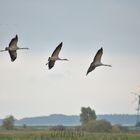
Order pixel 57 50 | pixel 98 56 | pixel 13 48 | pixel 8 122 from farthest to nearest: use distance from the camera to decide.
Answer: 1. pixel 8 122
2. pixel 98 56
3. pixel 57 50
4. pixel 13 48

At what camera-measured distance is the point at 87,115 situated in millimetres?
122062

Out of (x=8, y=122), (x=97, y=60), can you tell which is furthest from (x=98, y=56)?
(x=8, y=122)

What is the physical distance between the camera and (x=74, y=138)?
53.2 m

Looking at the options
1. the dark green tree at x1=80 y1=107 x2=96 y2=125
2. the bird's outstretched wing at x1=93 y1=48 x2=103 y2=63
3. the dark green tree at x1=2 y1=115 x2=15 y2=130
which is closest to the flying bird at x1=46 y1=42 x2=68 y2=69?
the bird's outstretched wing at x1=93 y1=48 x2=103 y2=63

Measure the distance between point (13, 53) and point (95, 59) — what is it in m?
3.51

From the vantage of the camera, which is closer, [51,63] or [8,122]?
[51,63]

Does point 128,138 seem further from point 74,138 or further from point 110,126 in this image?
point 110,126

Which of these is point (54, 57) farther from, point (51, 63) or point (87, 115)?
point (87, 115)

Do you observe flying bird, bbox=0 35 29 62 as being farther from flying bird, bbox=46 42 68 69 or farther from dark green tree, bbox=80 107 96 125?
dark green tree, bbox=80 107 96 125

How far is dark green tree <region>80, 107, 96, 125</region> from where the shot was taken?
392 ft

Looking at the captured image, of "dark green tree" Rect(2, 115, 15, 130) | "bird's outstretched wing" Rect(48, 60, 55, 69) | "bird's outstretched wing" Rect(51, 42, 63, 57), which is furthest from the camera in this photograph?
"dark green tree" Rect(2, 115, 15, 130)

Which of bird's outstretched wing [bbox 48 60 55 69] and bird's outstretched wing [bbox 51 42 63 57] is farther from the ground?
bird's outstretched wing [bbox 51 42 63 57]

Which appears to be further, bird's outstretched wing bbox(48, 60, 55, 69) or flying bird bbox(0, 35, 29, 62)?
bird's outstretched wing bbox(48, 60, 55, 69)

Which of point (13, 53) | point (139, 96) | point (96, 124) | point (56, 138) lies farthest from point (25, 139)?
point (139, 96)
